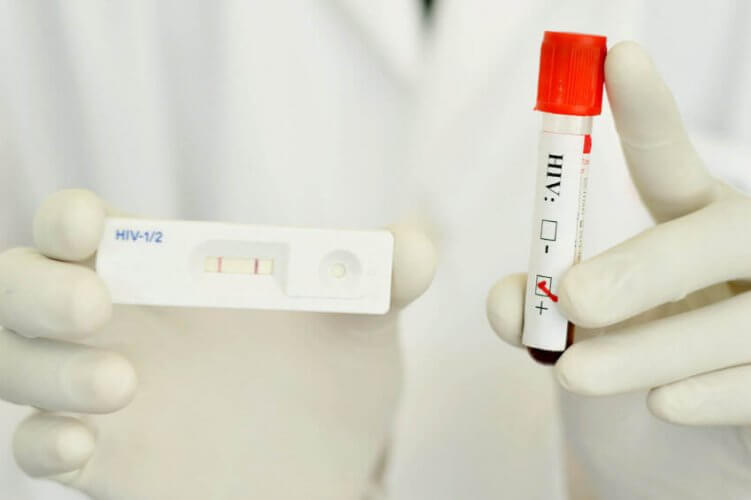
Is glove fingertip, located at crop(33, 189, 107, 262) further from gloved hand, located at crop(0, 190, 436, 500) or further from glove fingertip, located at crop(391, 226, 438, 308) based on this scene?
glove fingertip, located at crop(391, 226, 438, 308)

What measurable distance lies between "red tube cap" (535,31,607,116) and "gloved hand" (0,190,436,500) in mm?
119

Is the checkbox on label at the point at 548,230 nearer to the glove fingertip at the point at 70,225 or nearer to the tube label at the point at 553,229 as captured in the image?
the tube label at the point at 553,229

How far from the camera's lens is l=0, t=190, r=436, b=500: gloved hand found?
49 cm

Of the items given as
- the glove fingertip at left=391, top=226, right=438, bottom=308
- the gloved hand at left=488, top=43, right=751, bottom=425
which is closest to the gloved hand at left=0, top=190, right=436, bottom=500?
the glove fingertip at left=391, top=226, right=438, bottom=308

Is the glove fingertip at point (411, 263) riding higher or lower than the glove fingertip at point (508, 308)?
higher

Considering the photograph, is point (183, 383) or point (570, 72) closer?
point (570, 72)

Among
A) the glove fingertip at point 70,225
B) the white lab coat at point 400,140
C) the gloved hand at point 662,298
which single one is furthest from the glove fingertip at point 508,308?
the glove fingertip at point 70,225

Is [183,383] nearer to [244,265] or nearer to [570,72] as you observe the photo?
[244,265]

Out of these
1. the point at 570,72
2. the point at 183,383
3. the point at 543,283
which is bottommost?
the point at 183,383

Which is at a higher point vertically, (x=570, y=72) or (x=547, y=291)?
(x=570, y=72)

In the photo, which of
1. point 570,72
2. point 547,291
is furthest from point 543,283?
point 570,72

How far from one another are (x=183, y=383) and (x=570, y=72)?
331 mm

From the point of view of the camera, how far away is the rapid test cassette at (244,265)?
495mm

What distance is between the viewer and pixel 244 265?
1.66ft
